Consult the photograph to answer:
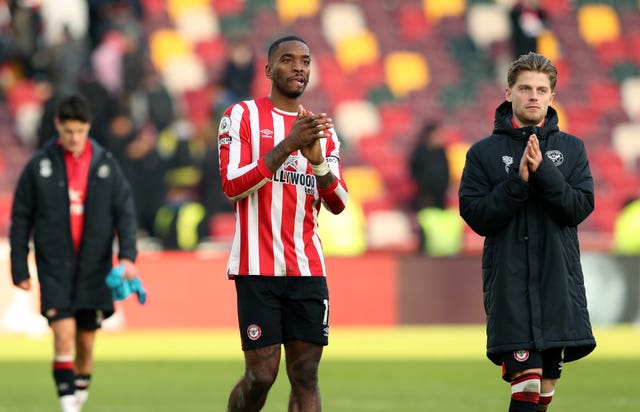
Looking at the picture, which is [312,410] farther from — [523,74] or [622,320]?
[622,320]

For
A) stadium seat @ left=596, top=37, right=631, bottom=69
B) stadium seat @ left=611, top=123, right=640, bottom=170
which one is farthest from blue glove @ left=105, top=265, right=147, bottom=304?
stadium seat @ left=596, top=37, right=631, bottom=69

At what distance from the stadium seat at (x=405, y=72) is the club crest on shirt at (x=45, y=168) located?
51.8 ft

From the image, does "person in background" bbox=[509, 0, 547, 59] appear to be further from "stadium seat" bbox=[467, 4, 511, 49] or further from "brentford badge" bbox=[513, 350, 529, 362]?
"brentford badge" bbox=[513, 350, 529, 362]

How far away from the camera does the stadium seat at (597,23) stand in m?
25.7

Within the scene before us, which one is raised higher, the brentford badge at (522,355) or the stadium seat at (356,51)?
the stadium seat at (356,51)

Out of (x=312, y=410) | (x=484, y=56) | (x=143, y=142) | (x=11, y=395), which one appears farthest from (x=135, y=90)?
(x=312, y=410)

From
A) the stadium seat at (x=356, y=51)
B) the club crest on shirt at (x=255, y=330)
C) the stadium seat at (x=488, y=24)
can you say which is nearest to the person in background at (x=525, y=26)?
the stadium seat at (x=488, y=24)

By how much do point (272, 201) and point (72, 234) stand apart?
246cm

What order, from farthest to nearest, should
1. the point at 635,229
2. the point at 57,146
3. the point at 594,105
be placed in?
the point at 594,105
the point at 635,229
the point at 57,146

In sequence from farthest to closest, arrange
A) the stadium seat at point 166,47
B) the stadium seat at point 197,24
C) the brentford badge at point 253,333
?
the stadium seat at point 197,24 < the stadium seat at point 166,47 < the brentford badge at point 253,333

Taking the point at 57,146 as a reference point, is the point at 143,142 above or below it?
above

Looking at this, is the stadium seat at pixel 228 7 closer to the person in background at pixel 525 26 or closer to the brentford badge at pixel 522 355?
the person in background at pixel 525 26

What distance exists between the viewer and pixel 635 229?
18844mm

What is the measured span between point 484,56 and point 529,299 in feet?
62.2
